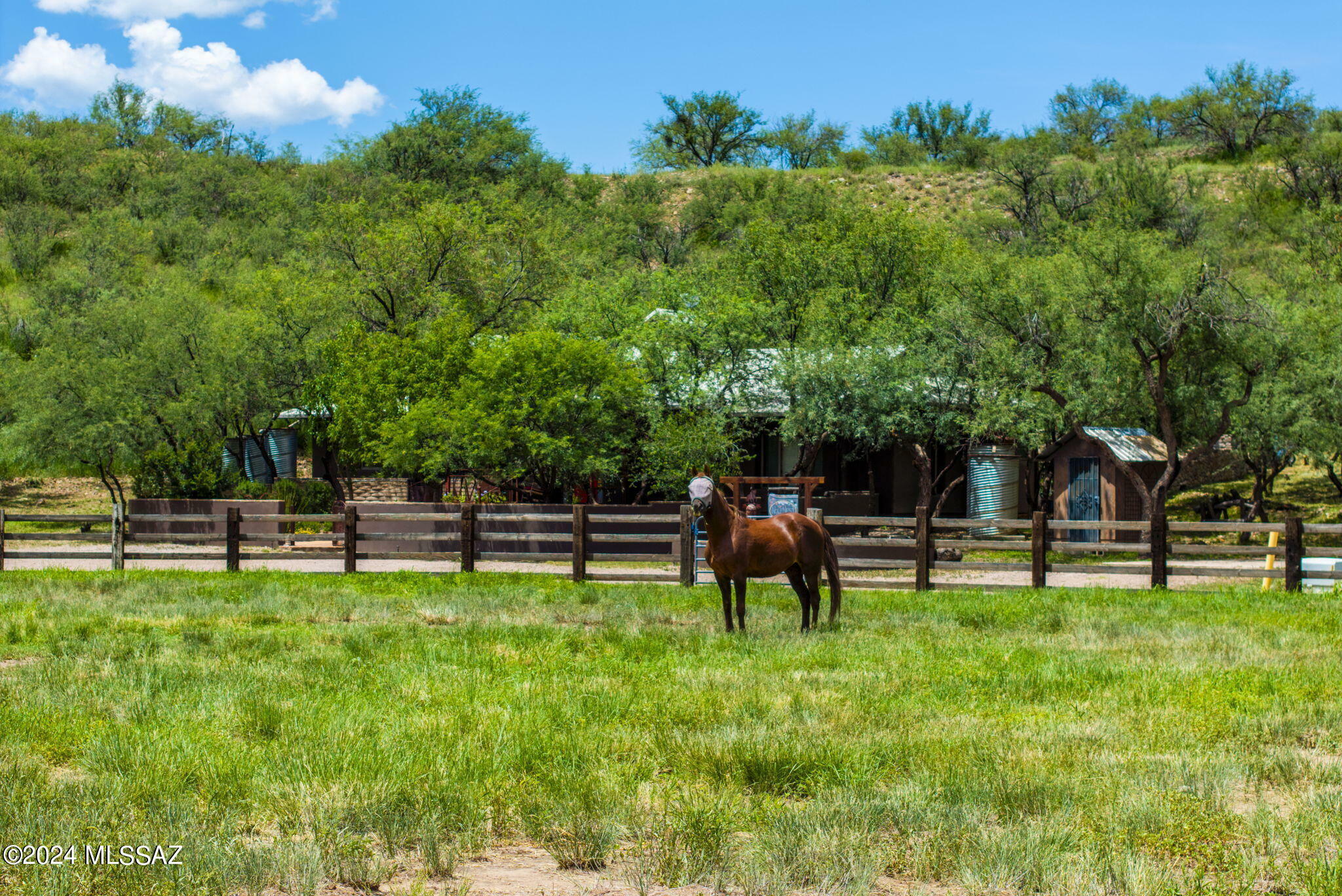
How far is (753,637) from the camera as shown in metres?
12.5

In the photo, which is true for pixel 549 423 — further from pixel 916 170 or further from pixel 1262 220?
pixel 916 170

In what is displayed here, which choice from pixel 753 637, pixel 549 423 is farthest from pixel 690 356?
pixel 753 637

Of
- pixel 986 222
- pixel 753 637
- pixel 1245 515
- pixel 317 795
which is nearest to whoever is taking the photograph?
pixel 317 795

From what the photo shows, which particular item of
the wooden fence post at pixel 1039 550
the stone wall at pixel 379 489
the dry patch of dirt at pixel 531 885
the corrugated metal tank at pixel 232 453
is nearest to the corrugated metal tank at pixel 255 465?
the corrugated metal tank at pixel 232 453

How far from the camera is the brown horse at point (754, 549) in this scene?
12891 mm

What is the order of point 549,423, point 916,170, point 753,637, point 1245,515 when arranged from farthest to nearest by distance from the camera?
1. point 916,170
2. point 1245,515
3. point 549,423
4. point 753,637

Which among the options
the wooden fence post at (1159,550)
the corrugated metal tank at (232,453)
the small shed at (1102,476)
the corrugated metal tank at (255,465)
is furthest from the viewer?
the corrugated metal tank at (255,465)

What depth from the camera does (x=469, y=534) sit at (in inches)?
829

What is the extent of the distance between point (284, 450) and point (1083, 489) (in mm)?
27231

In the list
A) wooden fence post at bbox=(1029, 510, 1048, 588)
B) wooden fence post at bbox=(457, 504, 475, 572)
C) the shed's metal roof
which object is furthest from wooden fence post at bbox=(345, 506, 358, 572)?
the shed's metal roof

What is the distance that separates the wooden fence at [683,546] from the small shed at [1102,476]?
107 inches

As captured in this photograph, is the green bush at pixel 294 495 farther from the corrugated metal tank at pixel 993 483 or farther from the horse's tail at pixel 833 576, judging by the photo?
the horse's tail at pixel 833 576

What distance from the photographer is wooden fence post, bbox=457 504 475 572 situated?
20938 millimetres

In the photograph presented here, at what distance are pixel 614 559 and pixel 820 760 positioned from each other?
14064 mm
